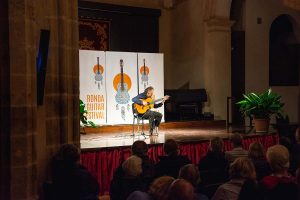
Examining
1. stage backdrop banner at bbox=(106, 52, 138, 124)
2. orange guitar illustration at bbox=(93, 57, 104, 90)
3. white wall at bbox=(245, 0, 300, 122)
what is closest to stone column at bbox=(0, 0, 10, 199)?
orange guitar illustration at bbox=(93, 57, 104, 90)

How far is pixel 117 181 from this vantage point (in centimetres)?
328

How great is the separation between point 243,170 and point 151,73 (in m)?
6.91

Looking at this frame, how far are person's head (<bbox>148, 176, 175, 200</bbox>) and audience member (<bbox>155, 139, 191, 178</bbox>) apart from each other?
1.26 meters

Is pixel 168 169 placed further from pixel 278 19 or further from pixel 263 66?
pixel 278 19

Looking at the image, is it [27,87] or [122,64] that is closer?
[27,87]

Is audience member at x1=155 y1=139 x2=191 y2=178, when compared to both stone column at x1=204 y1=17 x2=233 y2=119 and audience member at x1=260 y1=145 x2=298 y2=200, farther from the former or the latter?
stone column at x1=204 y1=17 x2=233 y2=119

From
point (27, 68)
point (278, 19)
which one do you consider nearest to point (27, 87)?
point (27, 68)

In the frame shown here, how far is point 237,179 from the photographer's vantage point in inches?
112

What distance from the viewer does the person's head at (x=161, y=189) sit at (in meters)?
2.40

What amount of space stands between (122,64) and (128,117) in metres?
1.19

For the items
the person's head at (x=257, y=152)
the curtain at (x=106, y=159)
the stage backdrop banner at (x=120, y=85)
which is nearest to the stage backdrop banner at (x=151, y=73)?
the stage backdrop banner at (x=120, y=85)

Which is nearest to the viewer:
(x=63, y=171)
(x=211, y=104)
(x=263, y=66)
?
(x=63, y=171)

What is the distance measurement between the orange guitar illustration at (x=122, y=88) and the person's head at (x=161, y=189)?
665 cm

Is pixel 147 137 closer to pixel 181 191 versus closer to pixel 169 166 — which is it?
pixel 169 166
